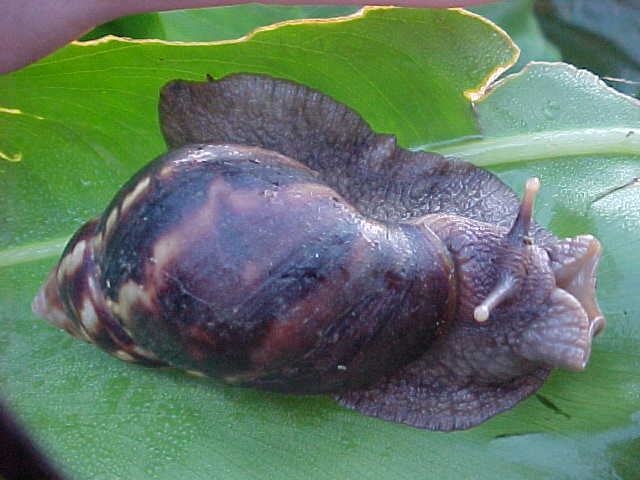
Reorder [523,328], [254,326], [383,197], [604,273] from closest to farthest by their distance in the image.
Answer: [254,326], [523,328], [604,273], [383,197]

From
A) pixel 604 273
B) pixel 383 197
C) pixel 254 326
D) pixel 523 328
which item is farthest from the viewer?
pixel 383 197

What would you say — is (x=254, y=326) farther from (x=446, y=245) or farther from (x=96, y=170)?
(x=96, y=170)

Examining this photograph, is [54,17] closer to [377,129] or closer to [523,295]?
[377,129]

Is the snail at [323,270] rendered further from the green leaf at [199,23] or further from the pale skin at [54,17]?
the green leaf at [199,23]

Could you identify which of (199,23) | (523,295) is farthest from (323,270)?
(199,23)

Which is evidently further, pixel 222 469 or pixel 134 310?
pixel 222 469

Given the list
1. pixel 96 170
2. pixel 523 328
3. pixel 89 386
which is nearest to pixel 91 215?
pixel 96 170

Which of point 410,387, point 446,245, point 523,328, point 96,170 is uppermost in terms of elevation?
point 96,170
